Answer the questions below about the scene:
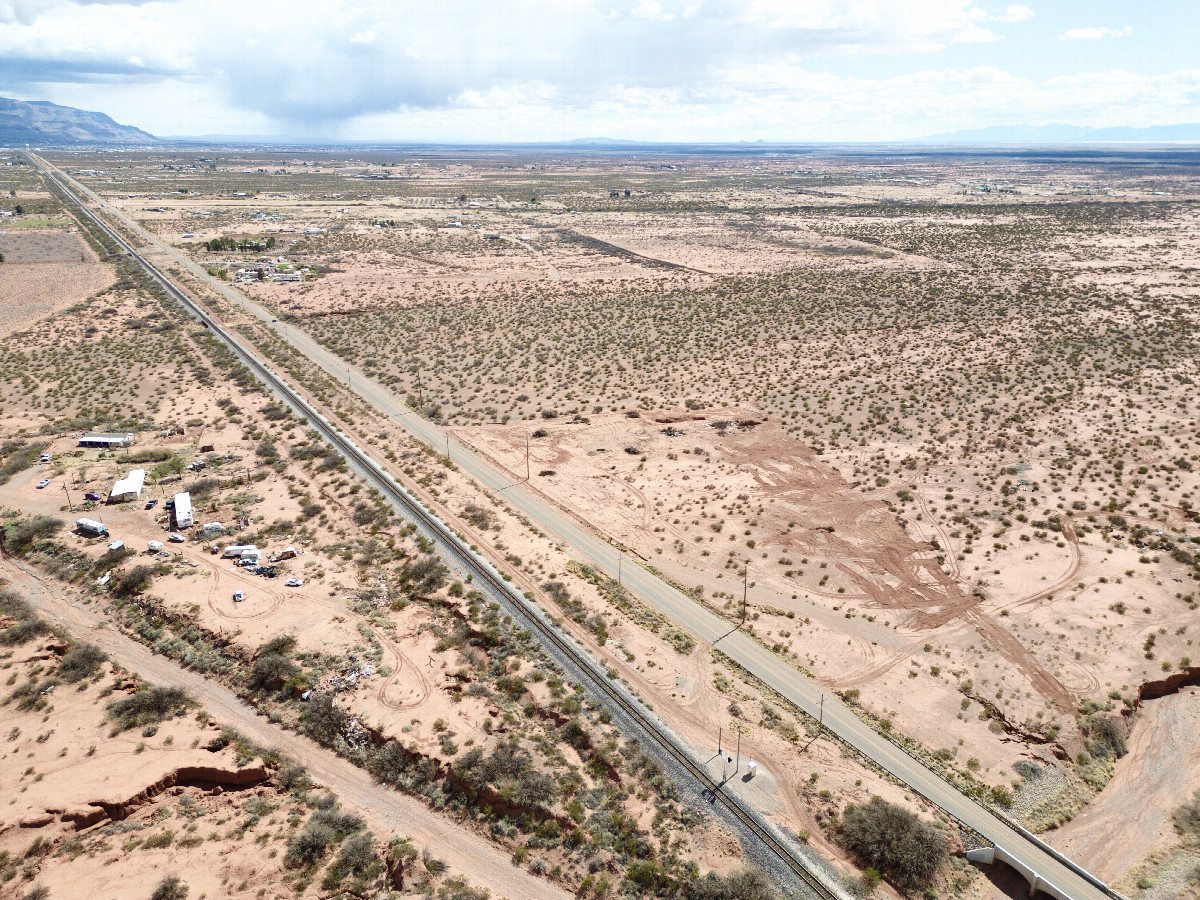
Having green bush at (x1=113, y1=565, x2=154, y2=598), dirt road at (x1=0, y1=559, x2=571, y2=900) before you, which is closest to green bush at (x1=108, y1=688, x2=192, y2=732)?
dirt road at (x1=0, y1=559, x2=571, y2=900)

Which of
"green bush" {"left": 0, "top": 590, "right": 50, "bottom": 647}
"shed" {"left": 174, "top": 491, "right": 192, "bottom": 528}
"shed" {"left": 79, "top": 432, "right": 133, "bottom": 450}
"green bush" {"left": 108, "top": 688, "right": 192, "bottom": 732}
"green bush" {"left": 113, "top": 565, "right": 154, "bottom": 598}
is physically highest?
"shed" {"left": 79, "top": 432, "right": 133, "bottom": 450}

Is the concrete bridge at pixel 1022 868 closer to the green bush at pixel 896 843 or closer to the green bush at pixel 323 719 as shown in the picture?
the green bush at pixel 896 843

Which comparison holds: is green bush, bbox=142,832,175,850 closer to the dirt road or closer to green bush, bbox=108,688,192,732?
the dirt road

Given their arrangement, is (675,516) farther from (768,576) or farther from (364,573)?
(364,573)

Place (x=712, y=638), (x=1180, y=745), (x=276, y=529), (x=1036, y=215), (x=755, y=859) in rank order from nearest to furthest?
(x=755, y=859)
(x=1180, y=745)
(x=712, y=638)
(x=276, y=529)
(x=1036, y=215)

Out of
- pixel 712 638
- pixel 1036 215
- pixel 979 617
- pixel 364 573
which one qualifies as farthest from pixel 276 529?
pixel 1036 215

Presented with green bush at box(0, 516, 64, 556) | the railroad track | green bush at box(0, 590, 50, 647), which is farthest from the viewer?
green bush at box(0, 516, 64, 556)
